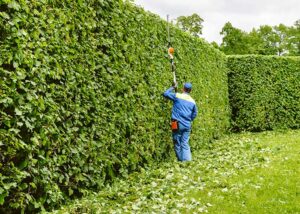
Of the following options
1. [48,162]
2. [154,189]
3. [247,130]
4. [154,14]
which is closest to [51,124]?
[48,162]

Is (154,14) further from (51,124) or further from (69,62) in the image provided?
(51,124)

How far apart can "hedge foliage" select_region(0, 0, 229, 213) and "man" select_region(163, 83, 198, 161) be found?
0.97 ft

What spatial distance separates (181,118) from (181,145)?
751mm

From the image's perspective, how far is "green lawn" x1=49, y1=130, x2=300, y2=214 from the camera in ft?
21.8

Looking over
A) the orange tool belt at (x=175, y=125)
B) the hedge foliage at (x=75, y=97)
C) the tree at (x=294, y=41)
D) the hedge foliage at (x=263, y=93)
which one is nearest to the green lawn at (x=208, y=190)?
the hedge foliage at (x=75, y=97)

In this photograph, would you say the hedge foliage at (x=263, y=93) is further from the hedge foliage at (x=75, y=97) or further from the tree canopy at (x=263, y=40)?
the tree canopy at (x=263, y=40)

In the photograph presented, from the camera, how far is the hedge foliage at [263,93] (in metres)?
20.8

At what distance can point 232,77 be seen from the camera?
2108 centimetres

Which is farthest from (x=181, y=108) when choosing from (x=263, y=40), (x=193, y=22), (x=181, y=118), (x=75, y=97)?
(x=263, y=40)

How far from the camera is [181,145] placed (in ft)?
37.1

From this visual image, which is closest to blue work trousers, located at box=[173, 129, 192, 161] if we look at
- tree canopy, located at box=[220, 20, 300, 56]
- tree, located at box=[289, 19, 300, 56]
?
tree canopy, located at box=[220, 20, 300, 56]

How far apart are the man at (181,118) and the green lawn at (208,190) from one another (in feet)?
3.26

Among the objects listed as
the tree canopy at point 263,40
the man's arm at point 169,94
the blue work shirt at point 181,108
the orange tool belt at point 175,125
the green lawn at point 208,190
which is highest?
the tree canopy at point 263,40

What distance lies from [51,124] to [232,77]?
16.0 meters
